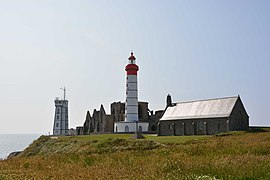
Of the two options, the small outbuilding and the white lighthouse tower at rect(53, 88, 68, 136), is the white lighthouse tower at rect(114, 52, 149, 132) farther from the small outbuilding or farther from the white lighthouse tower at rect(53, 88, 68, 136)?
the white lighthouse tower at rect(53, 88, 68, 136)

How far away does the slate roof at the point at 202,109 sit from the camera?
54.8 m

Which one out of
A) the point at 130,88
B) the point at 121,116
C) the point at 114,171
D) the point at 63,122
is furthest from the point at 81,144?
the point at 63,122

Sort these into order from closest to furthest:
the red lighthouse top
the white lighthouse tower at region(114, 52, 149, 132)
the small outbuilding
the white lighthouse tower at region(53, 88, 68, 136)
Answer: the small outbuilding, the white lighthouse tower at region(114, 52, 149, 132), the red lighthouse top, the white lighthouse tower at region(53, 88, 68, 136)

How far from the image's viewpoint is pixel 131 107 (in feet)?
237

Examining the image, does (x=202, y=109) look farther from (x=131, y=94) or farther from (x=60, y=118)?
(x=60, y=118)

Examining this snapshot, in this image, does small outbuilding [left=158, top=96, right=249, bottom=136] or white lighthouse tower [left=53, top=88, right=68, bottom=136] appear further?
white lighthouse tower [left=53, top=88, right=68, bottom=136]

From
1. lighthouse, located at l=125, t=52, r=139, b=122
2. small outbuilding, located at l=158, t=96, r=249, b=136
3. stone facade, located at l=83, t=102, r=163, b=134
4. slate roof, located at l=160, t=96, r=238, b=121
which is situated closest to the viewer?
small outbuilding, located at l=158, t=96, r=249, b=136

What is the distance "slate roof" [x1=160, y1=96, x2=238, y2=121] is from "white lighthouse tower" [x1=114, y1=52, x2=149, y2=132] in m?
9.17

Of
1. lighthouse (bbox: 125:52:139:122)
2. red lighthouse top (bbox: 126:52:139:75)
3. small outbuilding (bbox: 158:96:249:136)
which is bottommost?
small outbuilding (bbox: 158:96:249:136)

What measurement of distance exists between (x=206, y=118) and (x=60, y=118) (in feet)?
190

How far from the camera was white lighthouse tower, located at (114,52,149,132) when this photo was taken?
2809 inches

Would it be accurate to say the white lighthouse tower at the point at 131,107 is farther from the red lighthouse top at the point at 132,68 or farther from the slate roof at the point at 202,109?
the slate roof at the point at 202,109

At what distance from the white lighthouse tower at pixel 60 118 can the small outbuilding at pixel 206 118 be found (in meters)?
45.8

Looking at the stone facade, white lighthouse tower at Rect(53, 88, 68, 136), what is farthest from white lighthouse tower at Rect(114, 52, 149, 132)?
white lighthouse tower at Rect(53, 88, 68, 136)
